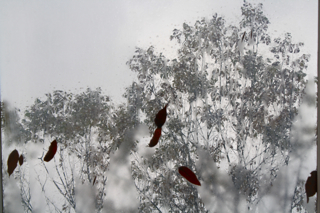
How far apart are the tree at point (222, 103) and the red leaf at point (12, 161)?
25.1 inches

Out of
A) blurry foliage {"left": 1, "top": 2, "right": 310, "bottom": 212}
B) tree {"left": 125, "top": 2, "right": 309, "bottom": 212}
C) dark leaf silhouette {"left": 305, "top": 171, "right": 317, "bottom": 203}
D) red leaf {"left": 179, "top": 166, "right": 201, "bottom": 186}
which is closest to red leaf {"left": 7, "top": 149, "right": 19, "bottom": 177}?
blurry foliage {"left": 1, "top": 2, "right": 310, "bottom": 212}

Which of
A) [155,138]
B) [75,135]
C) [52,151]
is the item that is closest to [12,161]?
[52,151]

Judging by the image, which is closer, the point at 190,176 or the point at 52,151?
the point at 190,176

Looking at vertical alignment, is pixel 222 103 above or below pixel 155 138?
above

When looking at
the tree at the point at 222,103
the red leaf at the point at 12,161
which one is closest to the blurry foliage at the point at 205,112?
the tree at the point at 222,103

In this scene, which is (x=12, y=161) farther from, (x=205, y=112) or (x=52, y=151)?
(x=205, y=112)

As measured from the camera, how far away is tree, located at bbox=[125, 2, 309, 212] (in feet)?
4.14

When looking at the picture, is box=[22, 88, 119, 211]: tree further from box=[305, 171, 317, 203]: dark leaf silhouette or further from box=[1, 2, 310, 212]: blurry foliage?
box=[305, 171, 317, 203]: dark leaf silhouette

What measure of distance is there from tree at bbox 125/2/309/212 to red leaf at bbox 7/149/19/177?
64 centimetres

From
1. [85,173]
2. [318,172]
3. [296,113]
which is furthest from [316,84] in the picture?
[85,173]

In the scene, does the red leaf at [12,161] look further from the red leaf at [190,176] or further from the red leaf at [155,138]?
the red leaf at [190,176]

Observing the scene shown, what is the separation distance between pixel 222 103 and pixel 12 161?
1113 millimetres

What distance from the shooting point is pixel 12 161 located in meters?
1.42

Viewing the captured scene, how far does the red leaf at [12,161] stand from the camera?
142 centimetres
